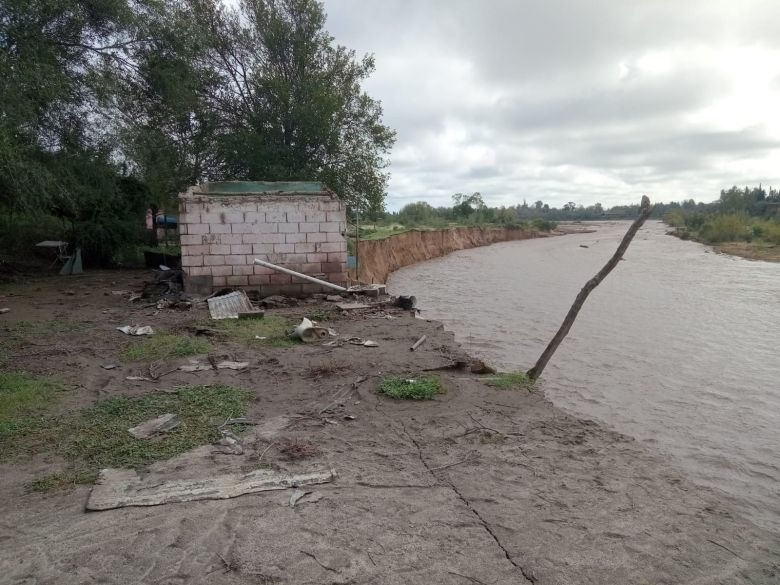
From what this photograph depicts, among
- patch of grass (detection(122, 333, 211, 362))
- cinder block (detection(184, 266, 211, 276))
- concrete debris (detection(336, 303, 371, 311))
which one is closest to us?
patch of grass (detection(122, 333, 211, 362))

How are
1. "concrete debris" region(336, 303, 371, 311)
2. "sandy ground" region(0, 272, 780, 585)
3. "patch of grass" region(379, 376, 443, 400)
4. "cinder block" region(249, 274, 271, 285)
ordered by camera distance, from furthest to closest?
"cinder block" region(249, 274, 271, 285)
"concrete debris" region(336, 303, 371, 311)
"patch of grass" region(379, 376, 443, 400)
"sandy ground" region(0, 272, 780, 585)

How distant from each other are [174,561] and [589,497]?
9.30ft

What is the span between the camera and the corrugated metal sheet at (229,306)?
9871 mm

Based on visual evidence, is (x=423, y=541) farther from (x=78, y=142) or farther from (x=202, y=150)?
(x=202, y=150)

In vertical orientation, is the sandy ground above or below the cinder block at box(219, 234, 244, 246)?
below

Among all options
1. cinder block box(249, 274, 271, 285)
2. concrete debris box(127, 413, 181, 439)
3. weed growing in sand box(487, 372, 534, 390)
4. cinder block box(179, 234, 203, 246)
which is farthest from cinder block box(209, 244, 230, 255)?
weed growing in sand box(487, 372, 534, 390)

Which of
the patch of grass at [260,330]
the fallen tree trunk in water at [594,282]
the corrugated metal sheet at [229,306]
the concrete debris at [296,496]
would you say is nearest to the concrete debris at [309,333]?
the patch of grass at [260,330]

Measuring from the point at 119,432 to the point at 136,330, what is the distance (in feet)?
14.5

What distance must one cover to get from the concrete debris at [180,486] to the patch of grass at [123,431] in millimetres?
267

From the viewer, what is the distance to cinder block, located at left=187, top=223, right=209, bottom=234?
1156 cm

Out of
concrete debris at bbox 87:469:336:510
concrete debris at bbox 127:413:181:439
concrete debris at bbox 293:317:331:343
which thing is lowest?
concrete debris at bbox 87:469:336:510

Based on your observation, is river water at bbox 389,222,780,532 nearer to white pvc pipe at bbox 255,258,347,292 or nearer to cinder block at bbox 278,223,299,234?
white pvc pipe at bbox 255,258,347,292

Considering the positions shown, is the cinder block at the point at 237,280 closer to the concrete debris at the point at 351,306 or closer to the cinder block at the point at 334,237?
the cinder block at the point at 334,237

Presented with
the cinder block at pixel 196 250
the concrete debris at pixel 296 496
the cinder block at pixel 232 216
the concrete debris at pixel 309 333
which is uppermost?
the cinder block at pixel 232 216
